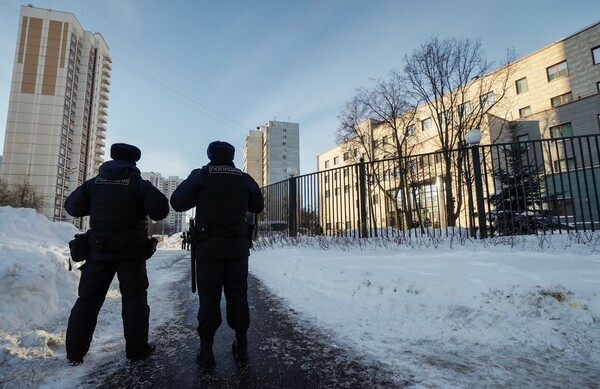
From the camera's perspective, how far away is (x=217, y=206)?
2.92m

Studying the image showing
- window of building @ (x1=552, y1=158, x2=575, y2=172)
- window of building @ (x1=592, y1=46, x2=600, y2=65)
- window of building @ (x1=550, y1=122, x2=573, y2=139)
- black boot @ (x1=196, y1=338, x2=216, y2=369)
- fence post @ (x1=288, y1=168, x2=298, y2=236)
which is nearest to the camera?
black boot @ (x1=196, y1=338, x2=216, y2=369)

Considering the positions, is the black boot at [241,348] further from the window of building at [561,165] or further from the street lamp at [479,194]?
the window of building at [561,165]

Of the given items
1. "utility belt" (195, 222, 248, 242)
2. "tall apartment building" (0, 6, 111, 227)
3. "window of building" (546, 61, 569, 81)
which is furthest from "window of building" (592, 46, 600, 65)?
"tall apartment building" (0, 6, 111, 227)

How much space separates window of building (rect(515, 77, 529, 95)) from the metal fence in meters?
25.6

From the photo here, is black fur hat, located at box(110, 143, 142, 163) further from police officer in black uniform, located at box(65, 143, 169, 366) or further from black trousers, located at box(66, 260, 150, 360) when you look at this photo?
black trousers, located at box(66, 260, 150, 360)

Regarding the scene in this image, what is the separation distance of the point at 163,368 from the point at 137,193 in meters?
1.59

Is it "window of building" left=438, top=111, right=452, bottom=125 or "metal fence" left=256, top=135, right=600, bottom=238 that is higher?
"window of building" left=438, top=111, right=452, bottom=125

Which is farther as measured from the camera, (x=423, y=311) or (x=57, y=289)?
(x=57, y=289)

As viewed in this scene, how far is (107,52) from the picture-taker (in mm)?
87375

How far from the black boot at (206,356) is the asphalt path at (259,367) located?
0.06 m

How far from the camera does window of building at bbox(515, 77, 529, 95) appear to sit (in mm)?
30703

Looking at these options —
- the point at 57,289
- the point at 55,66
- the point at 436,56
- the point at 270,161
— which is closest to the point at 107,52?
the point at 55,66

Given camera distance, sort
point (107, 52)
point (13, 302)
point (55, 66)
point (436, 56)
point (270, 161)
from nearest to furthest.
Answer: point (13, 302)
point (436, 56)
point (55, 66)
point (107, 52)
point (270, 161)

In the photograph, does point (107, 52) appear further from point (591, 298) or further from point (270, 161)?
point (591, 298)
